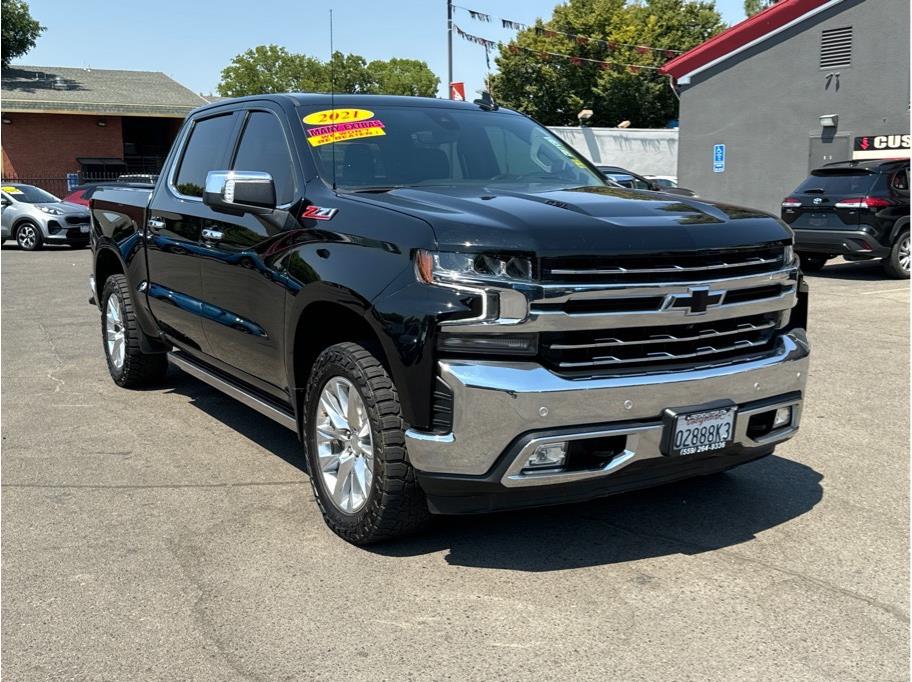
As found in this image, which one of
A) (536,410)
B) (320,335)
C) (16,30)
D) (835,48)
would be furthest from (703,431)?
(16,30)

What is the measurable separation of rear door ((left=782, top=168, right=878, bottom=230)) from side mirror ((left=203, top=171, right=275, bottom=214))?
1103 cm

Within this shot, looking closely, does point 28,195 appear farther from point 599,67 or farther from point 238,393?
point 599,67

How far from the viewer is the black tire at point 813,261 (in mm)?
15020

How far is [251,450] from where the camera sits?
5688mm

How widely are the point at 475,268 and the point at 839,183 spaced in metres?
11.9

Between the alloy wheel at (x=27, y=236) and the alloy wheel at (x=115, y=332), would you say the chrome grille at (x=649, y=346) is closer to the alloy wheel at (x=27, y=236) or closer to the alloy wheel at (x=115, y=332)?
the alloy wheel at (x=115, y=332)

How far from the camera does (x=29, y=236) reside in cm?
2147

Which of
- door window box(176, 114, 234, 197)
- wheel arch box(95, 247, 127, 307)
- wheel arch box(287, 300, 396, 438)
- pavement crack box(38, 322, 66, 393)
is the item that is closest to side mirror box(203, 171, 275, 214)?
wheel arch box(287, 300, 396, 438)

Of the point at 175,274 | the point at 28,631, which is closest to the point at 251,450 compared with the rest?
the point at 175,274

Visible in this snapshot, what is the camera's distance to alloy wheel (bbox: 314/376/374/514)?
403 cm

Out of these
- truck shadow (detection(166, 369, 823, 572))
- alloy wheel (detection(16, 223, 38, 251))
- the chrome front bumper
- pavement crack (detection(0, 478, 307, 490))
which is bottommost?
alloy wheel (detection(16, 223, 38, 251))

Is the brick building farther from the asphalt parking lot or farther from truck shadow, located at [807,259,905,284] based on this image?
the asphalt parking lot

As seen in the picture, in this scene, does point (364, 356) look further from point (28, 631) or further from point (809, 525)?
point (809, 525)

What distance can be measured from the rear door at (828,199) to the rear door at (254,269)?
10.6 metres
